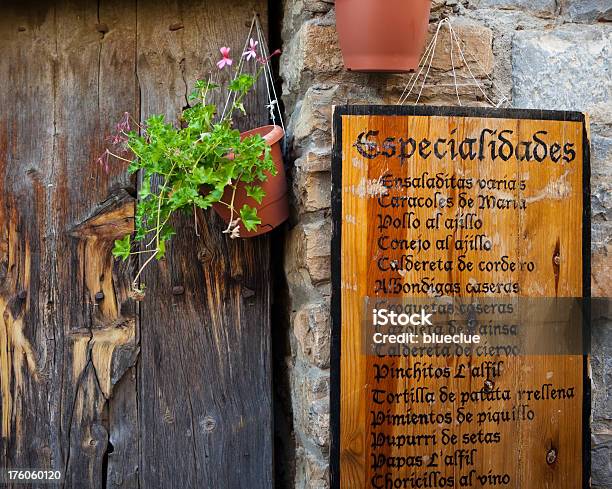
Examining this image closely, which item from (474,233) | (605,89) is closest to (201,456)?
(474,233)

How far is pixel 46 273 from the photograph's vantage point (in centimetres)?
190

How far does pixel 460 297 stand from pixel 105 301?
101cm

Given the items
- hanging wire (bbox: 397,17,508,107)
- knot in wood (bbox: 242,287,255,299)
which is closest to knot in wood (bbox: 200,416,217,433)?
knot in wood (bbox: 242,287,255,299)

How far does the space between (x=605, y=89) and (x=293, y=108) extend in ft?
2.83

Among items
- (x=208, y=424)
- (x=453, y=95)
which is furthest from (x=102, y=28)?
(x=208, y=424)

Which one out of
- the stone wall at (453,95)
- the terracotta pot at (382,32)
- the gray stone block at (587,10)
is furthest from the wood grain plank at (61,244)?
the gray stone block at (587,10)

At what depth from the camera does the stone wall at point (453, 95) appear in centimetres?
167

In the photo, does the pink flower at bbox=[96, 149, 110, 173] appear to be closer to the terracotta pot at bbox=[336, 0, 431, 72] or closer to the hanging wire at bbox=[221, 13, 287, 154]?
the hanging wire at bbox=[221, 13, 287, 154]

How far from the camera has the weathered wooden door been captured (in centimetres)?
189

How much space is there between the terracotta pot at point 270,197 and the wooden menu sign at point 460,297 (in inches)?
7.3

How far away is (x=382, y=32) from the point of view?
1559mm

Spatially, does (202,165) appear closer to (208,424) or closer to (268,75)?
(268,75)

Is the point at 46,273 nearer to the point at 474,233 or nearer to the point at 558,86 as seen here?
the point at 474,233

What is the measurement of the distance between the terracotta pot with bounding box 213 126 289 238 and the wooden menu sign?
0.61ft
